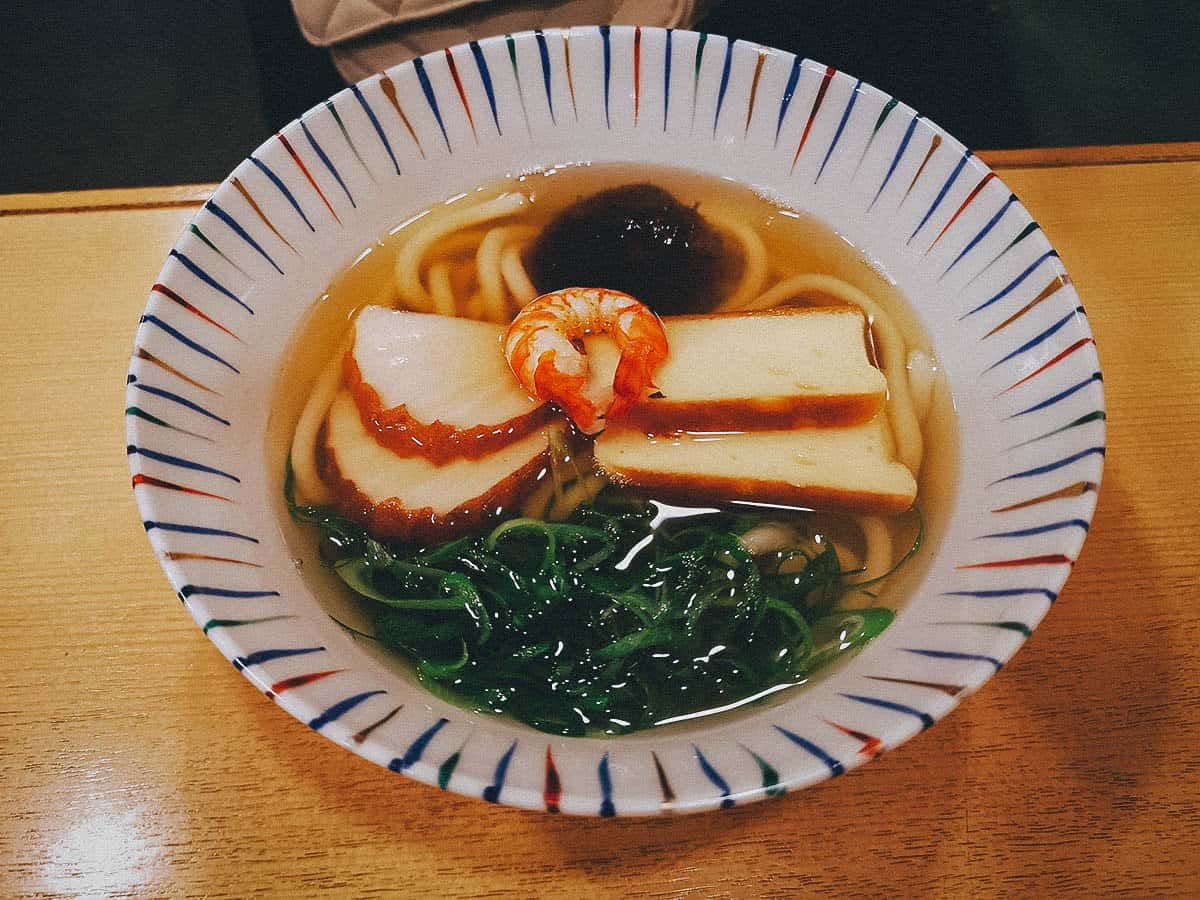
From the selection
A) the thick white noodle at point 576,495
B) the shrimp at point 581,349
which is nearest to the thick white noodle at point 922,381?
the shrimp at point 581,349

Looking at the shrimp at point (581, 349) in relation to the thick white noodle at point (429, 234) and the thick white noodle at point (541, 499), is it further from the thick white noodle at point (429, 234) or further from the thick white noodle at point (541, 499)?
the thick white noodle at point (429, 234)

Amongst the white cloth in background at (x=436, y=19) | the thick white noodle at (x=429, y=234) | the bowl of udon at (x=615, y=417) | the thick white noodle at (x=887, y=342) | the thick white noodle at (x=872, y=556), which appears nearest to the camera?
the bowl of udon at (x=615, y=417)

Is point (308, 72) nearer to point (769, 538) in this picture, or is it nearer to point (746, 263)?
point (746, 263)

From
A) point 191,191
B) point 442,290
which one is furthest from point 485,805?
point 191,191

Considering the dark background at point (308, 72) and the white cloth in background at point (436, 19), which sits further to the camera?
the dark background at point (308, 72)

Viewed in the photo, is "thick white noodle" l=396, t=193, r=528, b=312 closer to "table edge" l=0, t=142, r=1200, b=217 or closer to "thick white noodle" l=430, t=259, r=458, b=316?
"thick white noodle" l=430, t=259, r=458, b=316

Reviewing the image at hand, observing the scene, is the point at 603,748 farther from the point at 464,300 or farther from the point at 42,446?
the point at 42,446
